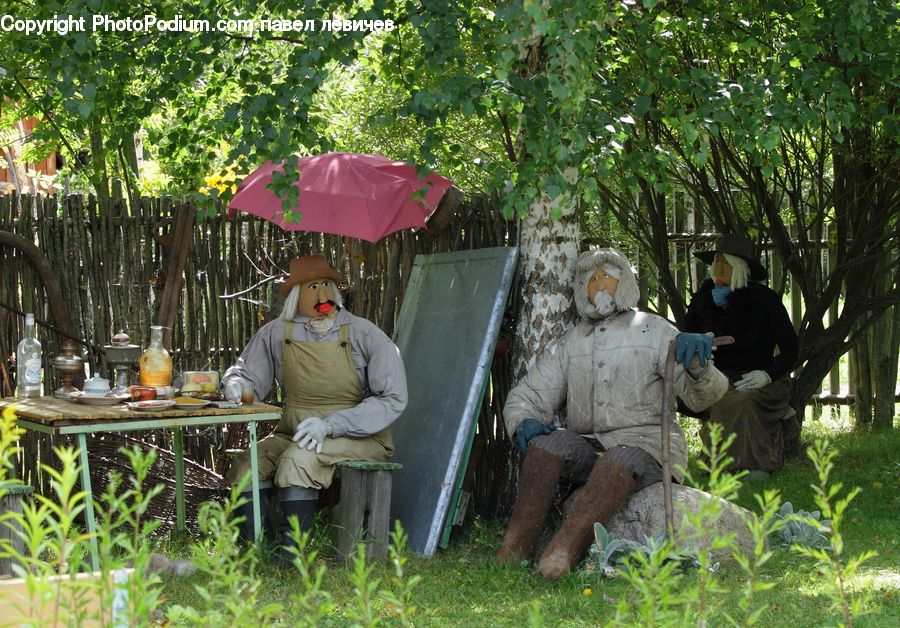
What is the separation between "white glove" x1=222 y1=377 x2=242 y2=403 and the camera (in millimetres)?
5242

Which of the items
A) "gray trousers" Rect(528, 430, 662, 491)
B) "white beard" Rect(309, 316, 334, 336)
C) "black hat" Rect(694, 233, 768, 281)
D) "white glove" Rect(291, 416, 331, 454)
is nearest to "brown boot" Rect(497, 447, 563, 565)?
"gray trousers" Rect(528, 430, 662, 491)

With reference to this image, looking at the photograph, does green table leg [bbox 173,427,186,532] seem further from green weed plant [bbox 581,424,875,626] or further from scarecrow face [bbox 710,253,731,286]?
scarecrow face [bbox 710,253,731,286]

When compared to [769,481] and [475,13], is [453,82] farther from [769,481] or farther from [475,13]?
[769,481]

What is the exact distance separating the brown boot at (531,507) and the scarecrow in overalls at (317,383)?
2.59ft

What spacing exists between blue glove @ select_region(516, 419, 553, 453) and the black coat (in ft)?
8.41

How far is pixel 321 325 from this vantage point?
562 cm

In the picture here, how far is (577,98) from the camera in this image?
15.2 ft

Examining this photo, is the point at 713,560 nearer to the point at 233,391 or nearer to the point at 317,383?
the point at 317,383

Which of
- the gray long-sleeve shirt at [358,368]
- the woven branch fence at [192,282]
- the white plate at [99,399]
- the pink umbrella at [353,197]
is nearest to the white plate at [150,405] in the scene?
the white plate at [99,399]

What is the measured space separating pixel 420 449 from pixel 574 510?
3.67 feet

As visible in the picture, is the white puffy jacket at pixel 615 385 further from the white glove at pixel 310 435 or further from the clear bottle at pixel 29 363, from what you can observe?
the clear bottle at pixel 29 363

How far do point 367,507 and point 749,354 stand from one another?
3.27m

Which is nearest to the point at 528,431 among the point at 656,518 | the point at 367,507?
the point at 656,518

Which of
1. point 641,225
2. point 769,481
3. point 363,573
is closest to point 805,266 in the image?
point 641,225
